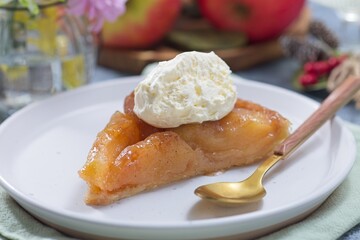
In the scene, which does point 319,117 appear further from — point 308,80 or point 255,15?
point 255,15

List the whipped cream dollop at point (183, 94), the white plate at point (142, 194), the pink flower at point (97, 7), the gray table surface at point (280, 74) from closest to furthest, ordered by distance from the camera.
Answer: the white plate at point (142, 194) < the whipped cream dollop at point (183, 94) < the pink flower at point (97, 7) < the gray table surface at point (280, 74)

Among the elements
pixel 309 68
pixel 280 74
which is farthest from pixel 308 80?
pixel 280 74

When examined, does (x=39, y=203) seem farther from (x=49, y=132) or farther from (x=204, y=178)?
(x=49, y=132)

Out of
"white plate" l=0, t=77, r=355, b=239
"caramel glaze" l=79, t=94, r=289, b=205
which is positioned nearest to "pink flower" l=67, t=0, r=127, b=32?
"white plate" l=0, t=77, r=355, b=239

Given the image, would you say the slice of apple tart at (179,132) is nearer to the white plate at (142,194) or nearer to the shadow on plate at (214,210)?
the white plate at (142,194)

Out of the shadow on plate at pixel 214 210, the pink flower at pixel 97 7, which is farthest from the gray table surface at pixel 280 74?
the shadow on plate at pixel 214 210
